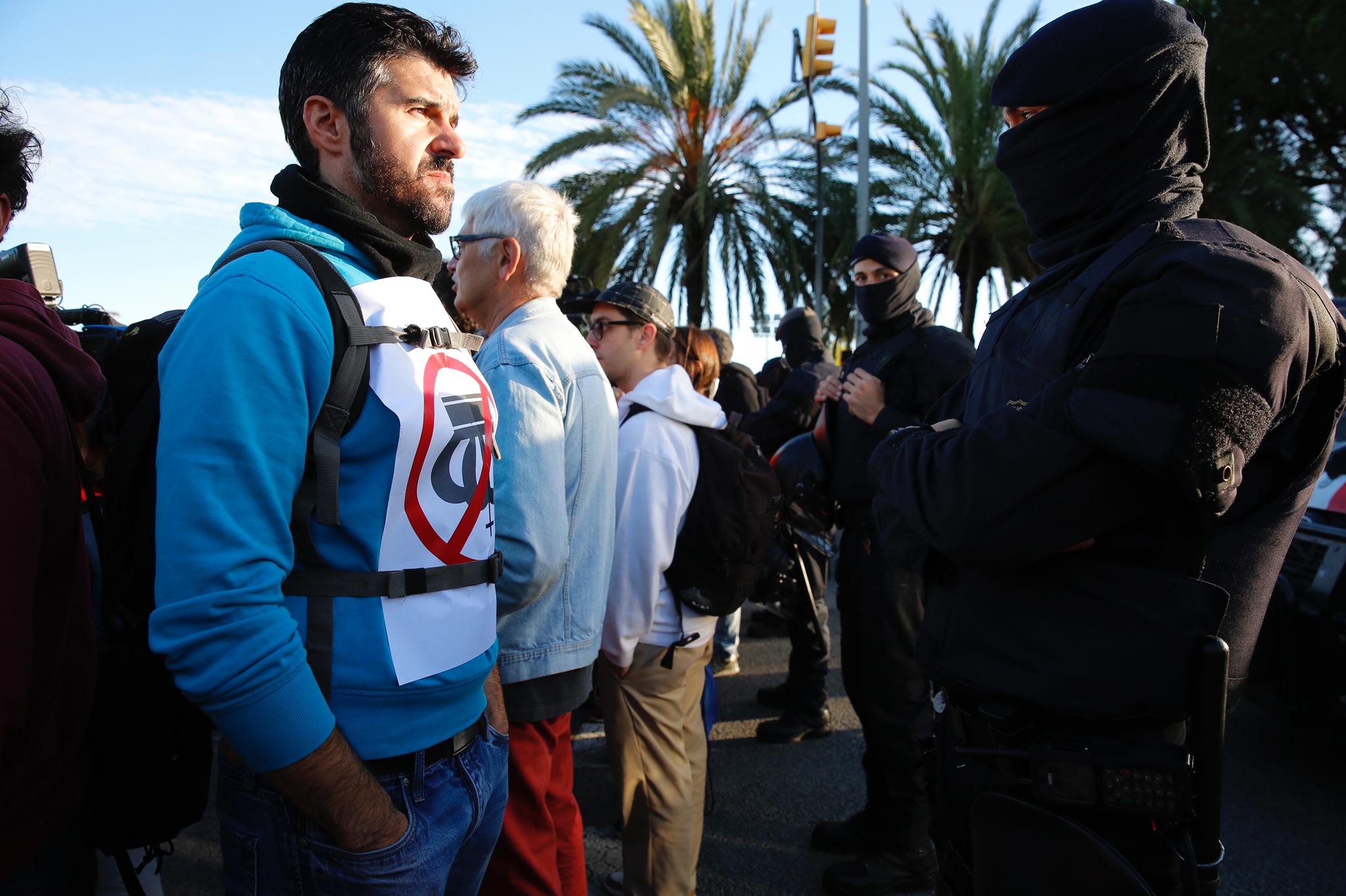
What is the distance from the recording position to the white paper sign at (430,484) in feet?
4.33

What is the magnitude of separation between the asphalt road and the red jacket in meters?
1.94

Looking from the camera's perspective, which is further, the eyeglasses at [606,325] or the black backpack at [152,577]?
the eyeglasses at [606,325]

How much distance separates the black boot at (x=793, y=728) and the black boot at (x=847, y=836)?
1027mm

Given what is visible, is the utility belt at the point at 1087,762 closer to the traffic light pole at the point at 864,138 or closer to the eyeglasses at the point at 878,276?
the eyeglasses at the point at 878,276

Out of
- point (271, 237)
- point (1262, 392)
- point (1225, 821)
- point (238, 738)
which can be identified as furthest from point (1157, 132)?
point (1225, 821)

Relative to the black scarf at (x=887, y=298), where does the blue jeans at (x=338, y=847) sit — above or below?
below

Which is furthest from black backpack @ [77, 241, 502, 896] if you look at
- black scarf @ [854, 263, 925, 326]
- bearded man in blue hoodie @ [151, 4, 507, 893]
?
black scarf @ [854, 263, 925, 326]

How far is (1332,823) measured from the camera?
3.51 meters

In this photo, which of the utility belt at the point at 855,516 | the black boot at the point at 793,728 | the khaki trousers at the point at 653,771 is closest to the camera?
the khaki trousers at the point at 653,771

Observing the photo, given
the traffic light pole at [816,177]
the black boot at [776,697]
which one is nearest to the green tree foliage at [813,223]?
the traffic light pole at [816,177]

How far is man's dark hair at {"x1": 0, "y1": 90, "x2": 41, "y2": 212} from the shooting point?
5.21ft

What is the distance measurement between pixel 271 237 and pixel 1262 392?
1582mm

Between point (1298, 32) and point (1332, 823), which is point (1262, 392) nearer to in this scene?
point (1332, 823)

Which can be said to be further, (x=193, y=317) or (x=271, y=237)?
(x=271, y=237)
